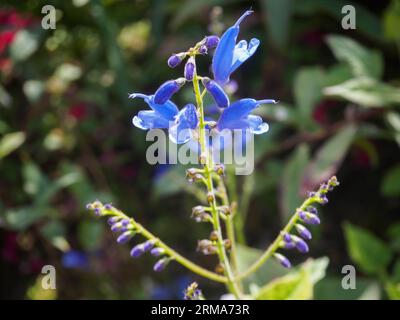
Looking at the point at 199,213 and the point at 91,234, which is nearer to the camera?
the point at 199,213

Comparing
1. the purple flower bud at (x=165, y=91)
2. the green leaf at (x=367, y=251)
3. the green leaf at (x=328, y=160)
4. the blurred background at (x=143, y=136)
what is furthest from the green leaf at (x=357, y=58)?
the purple flower bud at (x=165, y=91)

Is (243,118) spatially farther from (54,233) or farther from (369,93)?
(54,233)

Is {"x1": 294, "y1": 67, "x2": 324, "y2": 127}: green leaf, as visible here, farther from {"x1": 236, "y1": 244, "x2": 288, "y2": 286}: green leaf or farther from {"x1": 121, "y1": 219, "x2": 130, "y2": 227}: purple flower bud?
{"x1": 121, "y1": 219, "x2": 130, "y2": 227}: purple flower bud

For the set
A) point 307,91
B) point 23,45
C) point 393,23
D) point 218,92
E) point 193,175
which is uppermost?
point 23,45

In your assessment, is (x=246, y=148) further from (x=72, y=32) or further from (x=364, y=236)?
(x=72, y=32)

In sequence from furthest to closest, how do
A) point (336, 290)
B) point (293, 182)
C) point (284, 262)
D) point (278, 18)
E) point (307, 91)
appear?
point (278, 18)
point (307, 91)
point (293, 182)
point (336, 290)
point (284, 262)

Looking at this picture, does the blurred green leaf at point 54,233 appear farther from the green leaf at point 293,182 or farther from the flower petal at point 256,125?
the flower petal at point 256,125

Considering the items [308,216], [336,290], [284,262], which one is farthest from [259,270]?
[308,216]
